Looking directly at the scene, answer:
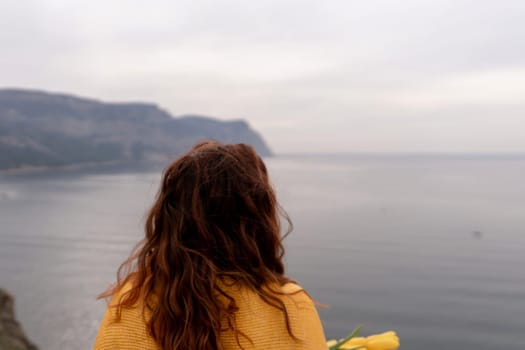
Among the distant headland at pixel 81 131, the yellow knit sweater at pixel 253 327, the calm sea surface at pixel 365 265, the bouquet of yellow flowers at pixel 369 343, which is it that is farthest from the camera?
the distant headland at pixel 81 131

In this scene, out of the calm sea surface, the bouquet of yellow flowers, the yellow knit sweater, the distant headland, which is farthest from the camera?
the distant headland

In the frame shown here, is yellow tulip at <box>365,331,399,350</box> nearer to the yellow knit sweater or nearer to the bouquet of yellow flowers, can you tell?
the bouquet of yellow flowers

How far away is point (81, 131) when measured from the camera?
155500 millimetres

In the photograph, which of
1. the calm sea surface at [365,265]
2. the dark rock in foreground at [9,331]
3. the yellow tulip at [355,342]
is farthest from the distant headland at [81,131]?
the yellow tulip at [355,342]

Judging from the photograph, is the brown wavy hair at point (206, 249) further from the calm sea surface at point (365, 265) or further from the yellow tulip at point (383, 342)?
the calm sea surface at point (365, 265)

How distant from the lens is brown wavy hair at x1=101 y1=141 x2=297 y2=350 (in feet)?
3.54

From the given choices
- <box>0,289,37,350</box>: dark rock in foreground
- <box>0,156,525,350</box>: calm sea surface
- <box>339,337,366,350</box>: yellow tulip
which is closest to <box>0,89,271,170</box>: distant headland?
<box>0,156,525,350</box>: calm sea surface

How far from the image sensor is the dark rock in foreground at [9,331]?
28.5 ft

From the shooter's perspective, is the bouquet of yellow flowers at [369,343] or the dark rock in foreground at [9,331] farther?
the dark rock in foreground at [9,331]

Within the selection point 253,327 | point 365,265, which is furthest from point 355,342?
point 365,265

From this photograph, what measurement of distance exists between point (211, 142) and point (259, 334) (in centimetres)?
51

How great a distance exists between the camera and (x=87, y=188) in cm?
7006

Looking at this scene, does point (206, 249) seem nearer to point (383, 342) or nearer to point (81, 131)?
point (383, 342)

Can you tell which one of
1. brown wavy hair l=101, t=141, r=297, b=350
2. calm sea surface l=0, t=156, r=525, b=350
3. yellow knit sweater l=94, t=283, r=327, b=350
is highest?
brown wavy hair l=101, t=141, r=297, b=350
